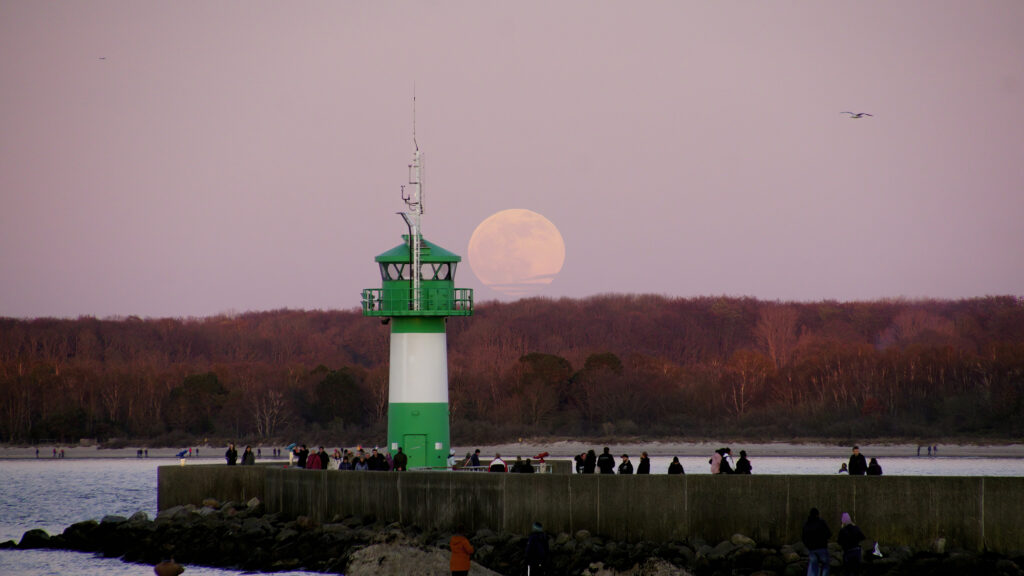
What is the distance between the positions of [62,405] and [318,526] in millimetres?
91476

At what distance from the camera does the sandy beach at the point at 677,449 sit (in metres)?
89.9

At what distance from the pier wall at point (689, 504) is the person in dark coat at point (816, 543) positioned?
237cm

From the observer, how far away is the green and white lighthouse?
31531mm

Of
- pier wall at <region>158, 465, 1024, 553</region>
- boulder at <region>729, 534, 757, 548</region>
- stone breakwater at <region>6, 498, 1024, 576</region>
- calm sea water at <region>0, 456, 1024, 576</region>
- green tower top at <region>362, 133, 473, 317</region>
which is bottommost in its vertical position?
calm sea water at <region>0, 456, 1024, 576</region>

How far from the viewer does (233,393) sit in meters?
109

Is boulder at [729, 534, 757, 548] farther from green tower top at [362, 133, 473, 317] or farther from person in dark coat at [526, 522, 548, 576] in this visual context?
green tower top at [362, 133, 473, 317]

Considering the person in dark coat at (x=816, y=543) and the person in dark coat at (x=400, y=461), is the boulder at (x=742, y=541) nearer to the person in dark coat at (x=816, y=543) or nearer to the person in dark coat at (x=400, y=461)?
the person in dark coat at (x=816, y=543)

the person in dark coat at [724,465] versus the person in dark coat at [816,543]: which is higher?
the person in dark coat at [724,465]

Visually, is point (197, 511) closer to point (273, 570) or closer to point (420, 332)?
point (273, 570)

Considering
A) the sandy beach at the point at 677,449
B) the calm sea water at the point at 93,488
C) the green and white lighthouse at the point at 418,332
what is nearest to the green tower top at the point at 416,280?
the green and white lighthouse at the point at 418,332

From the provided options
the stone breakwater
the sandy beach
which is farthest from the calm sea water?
the sandy beach

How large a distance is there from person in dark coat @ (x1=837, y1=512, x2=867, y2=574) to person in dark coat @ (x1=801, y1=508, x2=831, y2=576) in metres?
0.37

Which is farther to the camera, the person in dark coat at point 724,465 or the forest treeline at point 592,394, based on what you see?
the forest treeline at point 592,394

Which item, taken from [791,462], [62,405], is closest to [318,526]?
[791,462]
